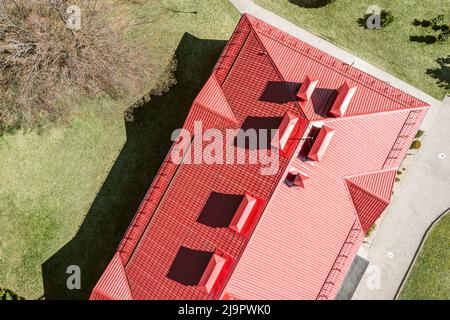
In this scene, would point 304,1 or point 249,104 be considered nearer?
point 249,104

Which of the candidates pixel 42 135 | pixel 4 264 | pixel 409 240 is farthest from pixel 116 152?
pixel 409 240
